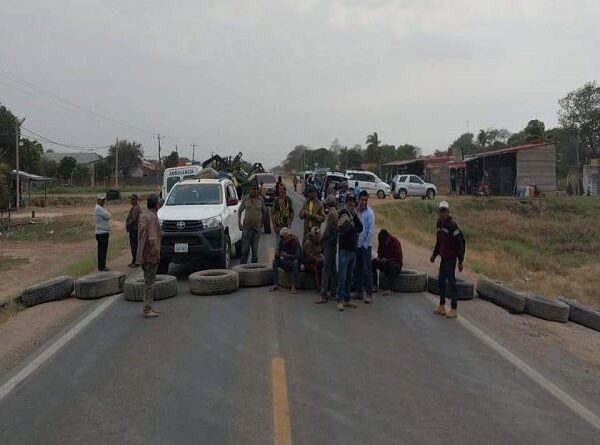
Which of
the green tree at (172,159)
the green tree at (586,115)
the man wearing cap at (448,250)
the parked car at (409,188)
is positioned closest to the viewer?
the man wearing cap at (448,250)

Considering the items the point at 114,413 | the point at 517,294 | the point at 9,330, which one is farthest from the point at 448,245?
the point at 9,330

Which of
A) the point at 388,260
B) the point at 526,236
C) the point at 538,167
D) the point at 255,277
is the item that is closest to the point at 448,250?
the point at 388,260

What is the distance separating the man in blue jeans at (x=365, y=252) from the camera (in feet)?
33.5

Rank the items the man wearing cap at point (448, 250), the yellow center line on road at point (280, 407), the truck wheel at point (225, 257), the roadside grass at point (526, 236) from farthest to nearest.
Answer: the roadside grass at point (526, 236), the truck wheel at point (225, 257), the man wearing cap at point (448, 250), the yellow center line on road at point (280, 407)

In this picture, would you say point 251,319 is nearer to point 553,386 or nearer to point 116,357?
point 116,357

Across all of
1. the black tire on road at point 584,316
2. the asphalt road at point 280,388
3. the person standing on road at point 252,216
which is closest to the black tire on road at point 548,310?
the black tire on road at point 584,316

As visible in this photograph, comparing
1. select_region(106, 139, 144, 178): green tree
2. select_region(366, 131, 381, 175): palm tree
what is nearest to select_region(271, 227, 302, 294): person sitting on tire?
select_region(366, 131, 381, 175): palm tree

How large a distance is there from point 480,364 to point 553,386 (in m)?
0.88

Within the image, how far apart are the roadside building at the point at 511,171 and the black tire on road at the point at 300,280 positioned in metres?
36.3

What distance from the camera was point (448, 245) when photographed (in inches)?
374

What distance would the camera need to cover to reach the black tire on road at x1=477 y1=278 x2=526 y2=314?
34.6 ft

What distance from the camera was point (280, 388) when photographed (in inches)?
236

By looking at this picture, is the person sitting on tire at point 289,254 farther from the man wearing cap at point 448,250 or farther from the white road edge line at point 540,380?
the white road edge line at point 540,380

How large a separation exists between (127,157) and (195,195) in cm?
9145
